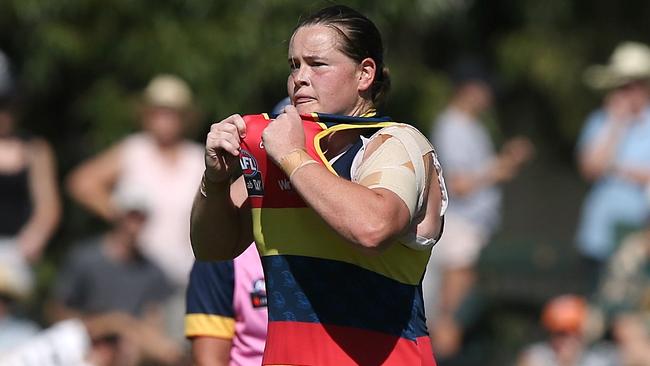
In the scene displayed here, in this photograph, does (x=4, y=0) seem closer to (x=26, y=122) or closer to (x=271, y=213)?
(x=26, y=122)

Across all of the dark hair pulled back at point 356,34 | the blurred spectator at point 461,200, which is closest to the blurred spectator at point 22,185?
the blurred spectator at point 461,200

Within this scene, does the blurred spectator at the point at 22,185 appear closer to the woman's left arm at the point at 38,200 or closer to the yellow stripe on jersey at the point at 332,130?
the woman's left arm at the point at 38,200

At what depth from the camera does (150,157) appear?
29.8ft

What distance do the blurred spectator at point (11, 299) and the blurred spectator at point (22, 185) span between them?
9cm

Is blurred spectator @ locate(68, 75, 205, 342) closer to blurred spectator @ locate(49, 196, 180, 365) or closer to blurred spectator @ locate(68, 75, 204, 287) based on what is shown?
blurred spectator @ locate(68, 75, 204, 287)

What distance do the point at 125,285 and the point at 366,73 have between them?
5.13m

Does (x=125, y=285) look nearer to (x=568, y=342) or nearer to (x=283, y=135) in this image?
(x=568, y=342)

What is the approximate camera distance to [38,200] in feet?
29.0

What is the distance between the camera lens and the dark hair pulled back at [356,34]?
3832 millimetres

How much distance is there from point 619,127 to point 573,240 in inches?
141

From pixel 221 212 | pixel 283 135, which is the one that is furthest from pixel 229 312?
pixel 283 135

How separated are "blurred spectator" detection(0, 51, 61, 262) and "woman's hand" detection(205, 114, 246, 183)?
Answer: 4968 millimetres

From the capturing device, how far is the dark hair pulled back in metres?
3.83

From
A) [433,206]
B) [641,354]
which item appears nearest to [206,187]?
[433,206]
